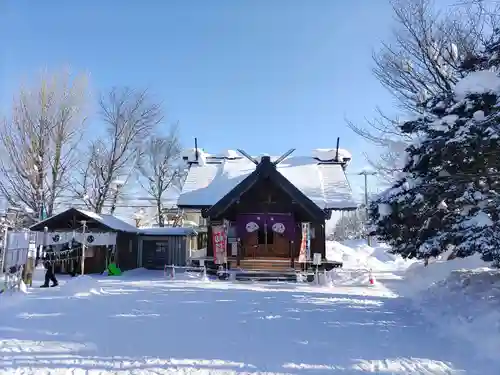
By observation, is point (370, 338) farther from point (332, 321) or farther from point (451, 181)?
point (451, 181)

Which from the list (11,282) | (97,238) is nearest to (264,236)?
(97,238)

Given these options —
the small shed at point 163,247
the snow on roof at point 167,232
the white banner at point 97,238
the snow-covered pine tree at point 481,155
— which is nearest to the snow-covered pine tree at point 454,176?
the snow-covered pine tree at point 481,155

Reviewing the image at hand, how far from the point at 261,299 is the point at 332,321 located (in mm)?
3292

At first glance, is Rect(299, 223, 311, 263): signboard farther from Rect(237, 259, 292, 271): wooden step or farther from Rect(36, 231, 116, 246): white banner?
Rect(36, 231, 116, 246): white banner

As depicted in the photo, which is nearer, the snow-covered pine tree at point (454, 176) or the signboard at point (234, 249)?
the snow-covered pine tree at point (454, 176)

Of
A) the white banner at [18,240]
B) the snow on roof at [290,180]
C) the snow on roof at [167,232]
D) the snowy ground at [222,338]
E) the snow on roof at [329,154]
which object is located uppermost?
the snow on roof at [329,154]

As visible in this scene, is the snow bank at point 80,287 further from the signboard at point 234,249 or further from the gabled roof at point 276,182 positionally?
the signboard at point 234,249

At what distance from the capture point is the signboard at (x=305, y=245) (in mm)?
18594

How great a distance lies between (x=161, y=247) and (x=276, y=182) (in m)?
11.5

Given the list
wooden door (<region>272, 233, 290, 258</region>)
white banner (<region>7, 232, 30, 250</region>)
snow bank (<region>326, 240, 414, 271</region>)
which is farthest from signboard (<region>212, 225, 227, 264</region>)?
snow bank (<region>326, 240, 414, 271</region>)

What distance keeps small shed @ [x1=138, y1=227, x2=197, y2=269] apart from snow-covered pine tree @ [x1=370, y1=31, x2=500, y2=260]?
18658 millimetres

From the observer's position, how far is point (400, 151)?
377 inches

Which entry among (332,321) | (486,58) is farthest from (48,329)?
(486,58)

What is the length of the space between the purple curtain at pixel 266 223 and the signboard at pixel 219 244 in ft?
2.84
